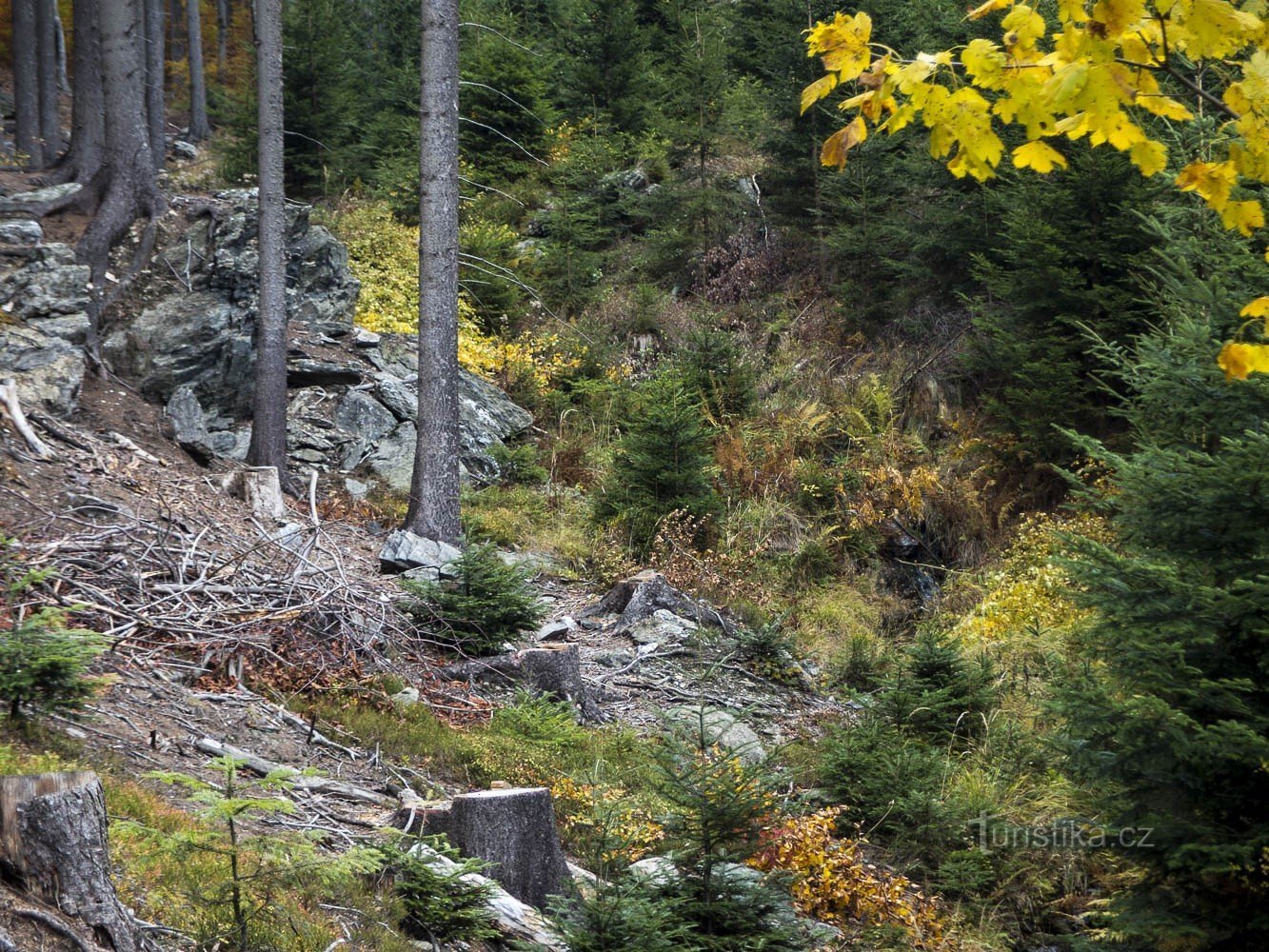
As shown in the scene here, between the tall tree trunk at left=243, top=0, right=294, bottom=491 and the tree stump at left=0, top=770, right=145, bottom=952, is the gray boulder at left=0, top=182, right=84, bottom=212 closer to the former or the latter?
the tall tree trunk at left=243, top=0, right=294, bottom=491

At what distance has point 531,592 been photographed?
8781 millimetres

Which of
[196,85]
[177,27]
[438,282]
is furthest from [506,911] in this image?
[177,27]

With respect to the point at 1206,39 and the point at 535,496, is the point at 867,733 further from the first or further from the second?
the point at 535,496

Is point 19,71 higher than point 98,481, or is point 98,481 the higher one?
point 19,71

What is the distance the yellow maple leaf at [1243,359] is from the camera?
2775 millimetres

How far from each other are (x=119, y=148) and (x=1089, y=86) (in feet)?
45.4

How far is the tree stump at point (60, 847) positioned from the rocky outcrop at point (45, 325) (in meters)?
8.47

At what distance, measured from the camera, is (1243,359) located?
2.83 metres

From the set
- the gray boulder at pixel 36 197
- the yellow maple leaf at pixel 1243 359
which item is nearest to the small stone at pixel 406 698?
the yellow maple leaf at pixel 1243 359

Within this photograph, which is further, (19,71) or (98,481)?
(19,71)

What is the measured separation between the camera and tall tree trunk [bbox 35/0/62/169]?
23883 millimetres

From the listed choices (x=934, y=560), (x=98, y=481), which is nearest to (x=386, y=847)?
(x=98, y=481)

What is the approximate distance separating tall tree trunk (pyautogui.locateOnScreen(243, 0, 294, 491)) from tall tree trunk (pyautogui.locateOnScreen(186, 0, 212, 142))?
16775 millimetres

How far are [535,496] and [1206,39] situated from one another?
11569 mm
